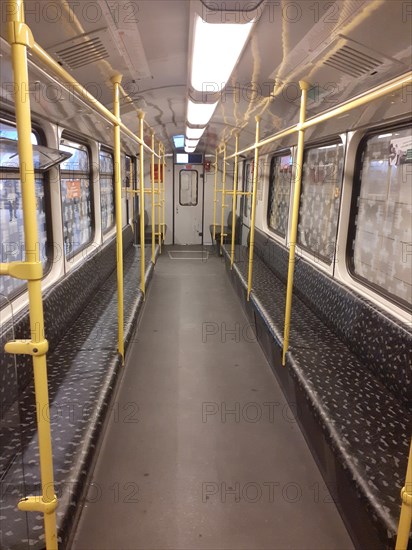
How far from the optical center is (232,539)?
2137 millimetres

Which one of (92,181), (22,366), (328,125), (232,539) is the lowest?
(232,539)

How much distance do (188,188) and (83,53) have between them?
936 centimetres

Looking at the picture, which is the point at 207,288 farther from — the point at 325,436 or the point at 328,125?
the point at 325,436

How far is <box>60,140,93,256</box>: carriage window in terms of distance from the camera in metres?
4.53

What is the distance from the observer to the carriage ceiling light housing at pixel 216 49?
1.97 metres

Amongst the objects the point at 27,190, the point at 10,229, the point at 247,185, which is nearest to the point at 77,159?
the point at 10,229

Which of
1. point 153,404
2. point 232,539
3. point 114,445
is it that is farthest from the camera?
point 153,404

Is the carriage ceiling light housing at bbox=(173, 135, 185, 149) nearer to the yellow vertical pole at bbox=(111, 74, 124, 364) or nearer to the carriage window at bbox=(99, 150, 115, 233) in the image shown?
the carriage window at bbox=(99, 150, 115, 233)

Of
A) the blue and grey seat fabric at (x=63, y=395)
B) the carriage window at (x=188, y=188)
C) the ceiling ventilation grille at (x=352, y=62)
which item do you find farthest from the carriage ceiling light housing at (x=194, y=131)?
the carriage window at (x=188, y=188)

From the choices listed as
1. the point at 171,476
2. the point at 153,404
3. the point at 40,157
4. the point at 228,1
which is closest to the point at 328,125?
the point at 228,1

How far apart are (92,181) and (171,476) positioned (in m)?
4.18

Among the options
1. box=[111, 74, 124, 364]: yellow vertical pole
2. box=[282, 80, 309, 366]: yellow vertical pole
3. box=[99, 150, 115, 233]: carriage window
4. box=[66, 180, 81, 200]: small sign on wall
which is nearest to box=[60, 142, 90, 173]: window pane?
box=[66, 180, 81, 200]: small sign on wall

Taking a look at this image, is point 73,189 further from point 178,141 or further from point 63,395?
point 178,141

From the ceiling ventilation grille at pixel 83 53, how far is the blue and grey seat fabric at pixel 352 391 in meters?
2.54
